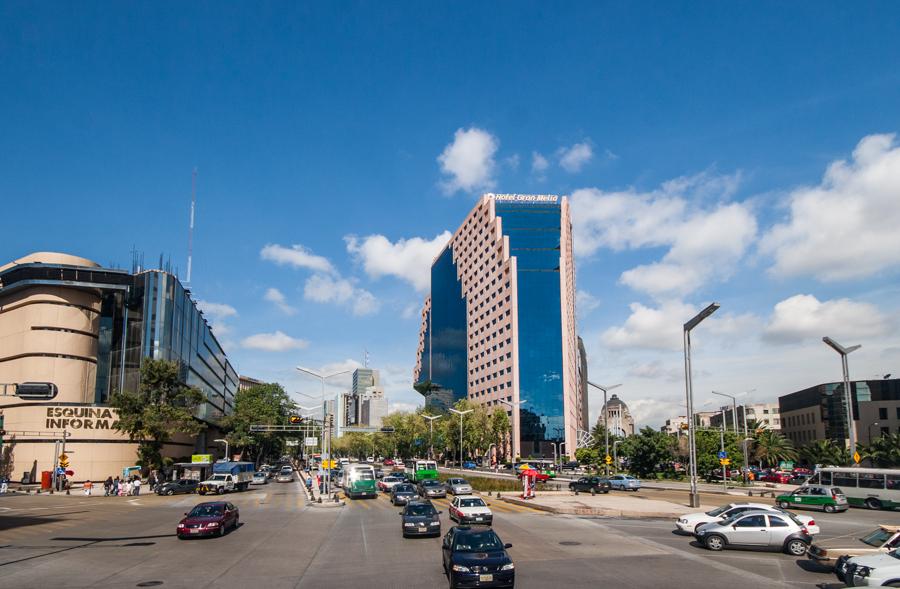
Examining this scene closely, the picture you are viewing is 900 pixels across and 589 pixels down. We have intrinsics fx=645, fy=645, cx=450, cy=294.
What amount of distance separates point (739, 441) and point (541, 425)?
49200mm

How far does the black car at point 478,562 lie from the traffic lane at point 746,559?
249 inches

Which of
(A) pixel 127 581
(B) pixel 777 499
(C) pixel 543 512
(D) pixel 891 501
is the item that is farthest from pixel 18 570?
(D) pixel 891 501

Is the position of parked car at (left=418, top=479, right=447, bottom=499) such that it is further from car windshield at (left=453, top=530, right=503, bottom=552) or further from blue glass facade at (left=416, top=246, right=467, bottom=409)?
blue glass facade at (left=416, top=246, right=467, bottom=409)

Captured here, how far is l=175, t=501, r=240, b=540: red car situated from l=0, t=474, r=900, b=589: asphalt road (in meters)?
0.51

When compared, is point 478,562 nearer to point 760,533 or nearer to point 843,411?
point 760,533

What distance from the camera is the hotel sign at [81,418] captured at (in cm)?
6800

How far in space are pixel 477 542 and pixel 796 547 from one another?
40.2ft

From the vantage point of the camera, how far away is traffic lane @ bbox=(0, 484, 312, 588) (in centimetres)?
1866

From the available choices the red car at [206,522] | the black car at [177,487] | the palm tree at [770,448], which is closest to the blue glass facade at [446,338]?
the palm tree at [770,448]

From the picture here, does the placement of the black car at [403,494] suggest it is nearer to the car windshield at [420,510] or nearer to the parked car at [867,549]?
the car windshield at [420,510]

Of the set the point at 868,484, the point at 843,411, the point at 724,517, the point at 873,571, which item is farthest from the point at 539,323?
the point at 873,571

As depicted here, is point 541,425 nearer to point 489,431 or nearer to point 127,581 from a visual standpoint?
point 489,431

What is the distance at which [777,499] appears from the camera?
41.3 metres

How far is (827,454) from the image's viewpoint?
7675cm
